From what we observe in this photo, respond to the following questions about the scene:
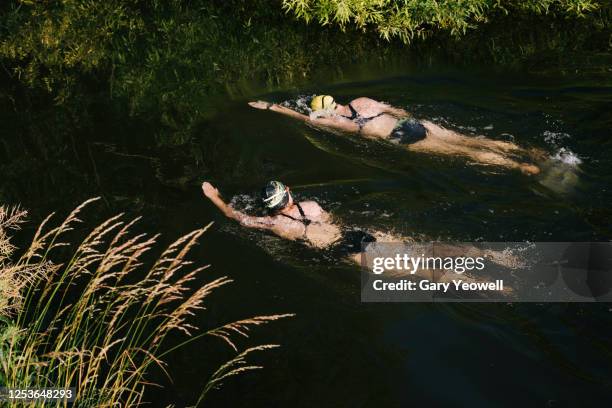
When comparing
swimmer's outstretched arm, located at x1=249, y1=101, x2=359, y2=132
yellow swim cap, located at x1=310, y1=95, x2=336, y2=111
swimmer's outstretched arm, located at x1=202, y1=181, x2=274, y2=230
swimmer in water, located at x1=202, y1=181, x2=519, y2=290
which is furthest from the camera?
yellow swim cap, located at x1=310, y1=95, x2=336, y2=111

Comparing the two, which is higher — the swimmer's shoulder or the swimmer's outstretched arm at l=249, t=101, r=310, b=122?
the swimmer's outstretched arm at l=249, t=101, r=310, b=122

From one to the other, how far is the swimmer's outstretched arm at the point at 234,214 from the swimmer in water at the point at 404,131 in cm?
249

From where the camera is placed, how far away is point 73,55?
13766 millimetres

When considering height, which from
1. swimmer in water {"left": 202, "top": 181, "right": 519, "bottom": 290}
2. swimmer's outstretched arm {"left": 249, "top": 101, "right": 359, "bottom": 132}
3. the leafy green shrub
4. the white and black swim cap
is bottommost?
swimmer in water {"left": 202, "top": 181, "right": 519, "bottom": 290}

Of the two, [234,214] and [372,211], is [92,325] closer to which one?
[234,214]

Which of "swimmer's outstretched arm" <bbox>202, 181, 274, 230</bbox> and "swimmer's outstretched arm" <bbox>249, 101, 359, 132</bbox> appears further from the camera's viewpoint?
"swimmer's outstretched arm" <bbox>249, 101, 359, 132</bbox>

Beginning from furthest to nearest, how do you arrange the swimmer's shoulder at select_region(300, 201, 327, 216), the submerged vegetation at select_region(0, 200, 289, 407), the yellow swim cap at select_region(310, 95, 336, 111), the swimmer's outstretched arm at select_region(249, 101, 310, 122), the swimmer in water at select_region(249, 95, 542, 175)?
the swimmer's outstretched arm at select_region(249, 101, 310, 122) < the yellow swim cap at select_region(310, 95, 336, 111) < the swimmer in water at select_region(249, 95, 542, 175) < the swimmer's shoulder at select_region(300, 201, 327, 216) < the submerged vegetation at select_region(0, 200, 289, 407)

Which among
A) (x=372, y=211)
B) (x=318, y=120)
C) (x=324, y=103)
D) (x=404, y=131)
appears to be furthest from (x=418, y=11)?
(x=372, y=211)

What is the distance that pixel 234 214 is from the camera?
800 centimetres

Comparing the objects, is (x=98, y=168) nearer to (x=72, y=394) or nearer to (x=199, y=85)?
(x=199, y=85)

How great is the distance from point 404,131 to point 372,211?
6.15ft

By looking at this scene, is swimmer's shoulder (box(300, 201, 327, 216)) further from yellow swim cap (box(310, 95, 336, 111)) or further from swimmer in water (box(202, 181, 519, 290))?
yellow swim cap (box(310, 95, 336, 111))

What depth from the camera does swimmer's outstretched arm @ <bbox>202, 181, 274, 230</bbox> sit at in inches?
300

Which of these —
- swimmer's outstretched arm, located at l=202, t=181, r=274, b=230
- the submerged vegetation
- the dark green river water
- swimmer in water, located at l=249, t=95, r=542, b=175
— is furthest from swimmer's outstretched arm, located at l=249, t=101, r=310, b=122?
the submerged vegetation
